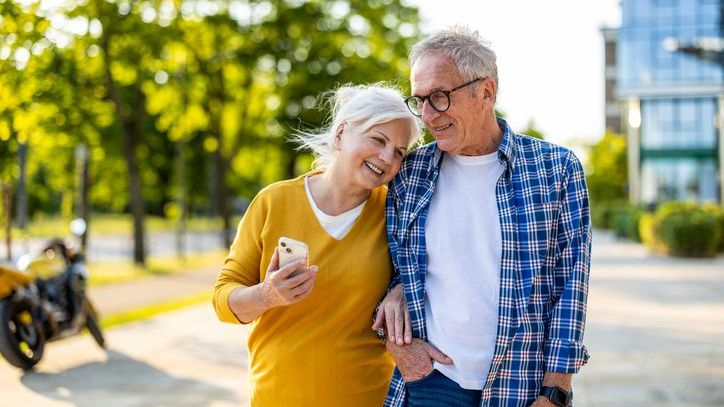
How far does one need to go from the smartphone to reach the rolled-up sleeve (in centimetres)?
77

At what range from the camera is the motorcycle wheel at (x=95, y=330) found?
9.56 m

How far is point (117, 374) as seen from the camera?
8492mm

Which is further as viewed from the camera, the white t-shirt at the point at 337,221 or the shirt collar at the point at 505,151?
the white t-shirt at the point at 337,221

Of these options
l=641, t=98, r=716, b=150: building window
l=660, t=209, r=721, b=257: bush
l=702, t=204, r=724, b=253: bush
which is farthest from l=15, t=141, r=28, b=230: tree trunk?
l=641, t=98, r=716, b=150: building window

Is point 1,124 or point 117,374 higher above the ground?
point 1,124

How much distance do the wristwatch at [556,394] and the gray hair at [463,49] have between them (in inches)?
38.4

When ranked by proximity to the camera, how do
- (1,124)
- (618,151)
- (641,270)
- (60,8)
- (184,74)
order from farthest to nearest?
(618,151) < (184,74) < (641,270) < (60,8) < (1,124)

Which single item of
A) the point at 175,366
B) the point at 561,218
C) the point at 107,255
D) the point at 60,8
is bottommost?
the point at 107,255

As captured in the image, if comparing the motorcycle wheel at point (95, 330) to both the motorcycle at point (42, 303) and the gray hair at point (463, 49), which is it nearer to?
the motorcycle at point (42, 303)

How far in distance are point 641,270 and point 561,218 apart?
1933 cm

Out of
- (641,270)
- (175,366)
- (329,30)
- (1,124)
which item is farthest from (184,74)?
(175,366)

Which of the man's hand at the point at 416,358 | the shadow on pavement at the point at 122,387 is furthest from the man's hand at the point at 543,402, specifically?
the shadow on pavement at the point at 122,387

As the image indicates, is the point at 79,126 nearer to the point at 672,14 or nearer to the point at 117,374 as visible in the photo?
the point at 117,374

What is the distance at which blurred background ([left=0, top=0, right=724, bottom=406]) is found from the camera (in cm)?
864
